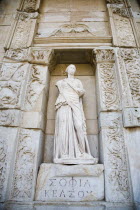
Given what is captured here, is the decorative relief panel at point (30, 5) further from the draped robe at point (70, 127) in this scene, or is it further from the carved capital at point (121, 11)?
the draped robe at point (70, 127)

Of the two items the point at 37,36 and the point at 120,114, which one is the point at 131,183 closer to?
the point at 120,114

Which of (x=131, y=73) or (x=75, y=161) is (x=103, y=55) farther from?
(x=75, y=161)

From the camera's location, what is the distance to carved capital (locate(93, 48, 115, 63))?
4.50m

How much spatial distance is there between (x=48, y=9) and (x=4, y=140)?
5082mm

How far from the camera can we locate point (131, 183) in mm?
3033

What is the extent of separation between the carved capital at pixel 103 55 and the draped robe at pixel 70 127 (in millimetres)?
1085

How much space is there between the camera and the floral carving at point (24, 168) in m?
3.06

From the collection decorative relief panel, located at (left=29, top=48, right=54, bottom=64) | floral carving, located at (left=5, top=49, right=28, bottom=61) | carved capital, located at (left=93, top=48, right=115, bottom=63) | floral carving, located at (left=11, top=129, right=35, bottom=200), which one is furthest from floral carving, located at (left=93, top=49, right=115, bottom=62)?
floral carving, located at (left=11, top=129, right=35, bottom=200)

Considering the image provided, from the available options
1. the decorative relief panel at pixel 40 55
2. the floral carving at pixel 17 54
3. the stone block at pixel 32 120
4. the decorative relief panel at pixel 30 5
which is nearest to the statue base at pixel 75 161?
the stone block at pixel 32 120

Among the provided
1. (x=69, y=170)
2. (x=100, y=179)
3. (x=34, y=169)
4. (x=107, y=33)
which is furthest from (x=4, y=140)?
(x=107, y=33)

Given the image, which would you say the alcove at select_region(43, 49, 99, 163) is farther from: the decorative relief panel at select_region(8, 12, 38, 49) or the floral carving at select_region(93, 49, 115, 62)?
the decorative relief panel at select_region(8, 12, 38, 49)

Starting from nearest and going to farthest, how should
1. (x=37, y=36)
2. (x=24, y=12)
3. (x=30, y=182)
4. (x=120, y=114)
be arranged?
(x=30, y=182), (x=120, y=114), (x=37, y=36), (x=24, y=12)

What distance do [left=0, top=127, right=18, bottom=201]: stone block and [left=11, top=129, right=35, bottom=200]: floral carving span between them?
0.15 metres

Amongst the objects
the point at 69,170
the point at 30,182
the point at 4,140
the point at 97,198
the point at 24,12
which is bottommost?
the point at 97,198
